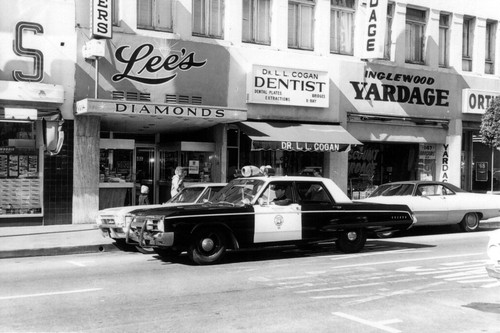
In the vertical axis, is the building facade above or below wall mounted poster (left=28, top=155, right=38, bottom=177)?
above

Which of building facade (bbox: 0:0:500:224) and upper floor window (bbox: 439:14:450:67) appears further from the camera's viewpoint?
upper floor window (bbox: 439:14:450:67)

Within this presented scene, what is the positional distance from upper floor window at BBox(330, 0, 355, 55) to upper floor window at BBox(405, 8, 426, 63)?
2660 mm

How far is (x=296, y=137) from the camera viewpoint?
19.2 meters

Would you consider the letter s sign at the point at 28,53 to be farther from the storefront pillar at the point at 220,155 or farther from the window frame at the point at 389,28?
the window frame at the point at 389,28

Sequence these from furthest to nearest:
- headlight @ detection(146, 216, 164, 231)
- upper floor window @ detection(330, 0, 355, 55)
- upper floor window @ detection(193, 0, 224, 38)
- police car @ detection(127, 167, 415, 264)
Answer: upper floor window @ detection(330, 0, 355, 55), upper floor window @ detection(193, 0, 224, 38), police car @ detection(127, 167, 415, 264), headlight @ detection(146, 216, 164, 231)

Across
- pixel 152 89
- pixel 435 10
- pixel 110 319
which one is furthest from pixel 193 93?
pixel 110 319

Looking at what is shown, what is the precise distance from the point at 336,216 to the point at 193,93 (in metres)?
8.24

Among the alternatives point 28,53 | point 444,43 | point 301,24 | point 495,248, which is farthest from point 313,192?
point 444,43

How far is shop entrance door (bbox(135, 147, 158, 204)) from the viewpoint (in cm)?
1923

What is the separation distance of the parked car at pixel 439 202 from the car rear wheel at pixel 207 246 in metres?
6.16

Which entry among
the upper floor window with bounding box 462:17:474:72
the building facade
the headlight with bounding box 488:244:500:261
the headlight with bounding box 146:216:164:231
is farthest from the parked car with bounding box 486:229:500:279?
the upper floor window with bounding box 462:17:474:72

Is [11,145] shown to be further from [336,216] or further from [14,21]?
[336,216]

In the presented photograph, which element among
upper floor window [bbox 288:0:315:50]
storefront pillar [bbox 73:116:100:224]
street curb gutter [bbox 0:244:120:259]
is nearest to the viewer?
street curb gutter [bbox 0:244:120:259]

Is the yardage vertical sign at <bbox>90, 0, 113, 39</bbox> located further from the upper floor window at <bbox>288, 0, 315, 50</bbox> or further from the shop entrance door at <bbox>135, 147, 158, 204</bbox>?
the upper floor window at <bbox>288, 0, 315, 50</bbox>
